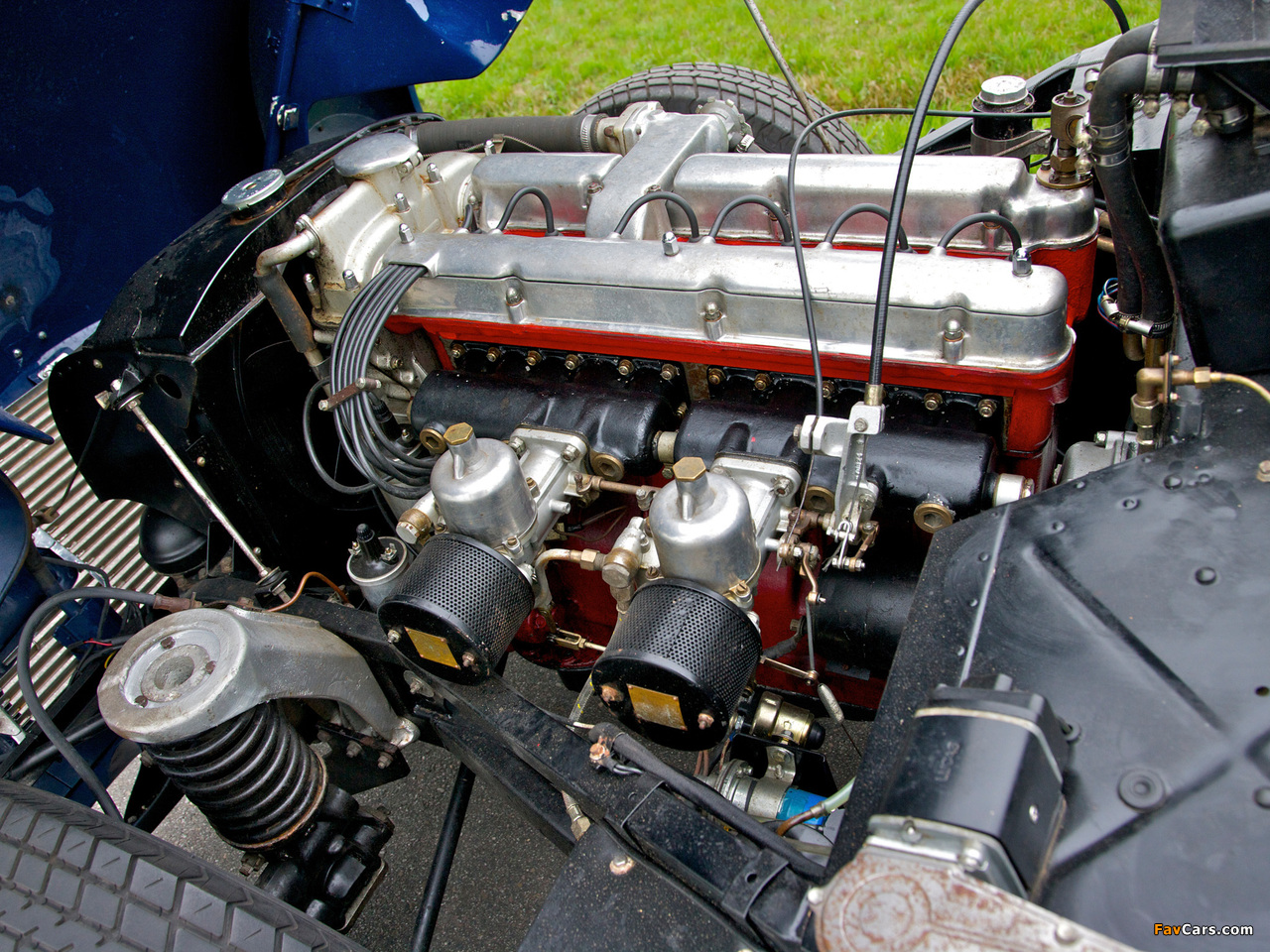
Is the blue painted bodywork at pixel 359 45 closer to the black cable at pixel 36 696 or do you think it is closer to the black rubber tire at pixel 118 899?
the black cable at pixel 36 696

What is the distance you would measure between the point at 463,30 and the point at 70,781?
1.79 m

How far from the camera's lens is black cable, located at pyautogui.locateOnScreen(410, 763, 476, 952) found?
1.52 meters

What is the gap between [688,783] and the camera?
1.26 meters

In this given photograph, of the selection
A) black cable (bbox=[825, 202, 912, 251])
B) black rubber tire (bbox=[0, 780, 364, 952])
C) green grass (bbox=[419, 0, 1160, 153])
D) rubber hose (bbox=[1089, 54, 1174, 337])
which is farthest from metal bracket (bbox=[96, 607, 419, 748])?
green grass (bbox=[419, 0, 1160, 153])

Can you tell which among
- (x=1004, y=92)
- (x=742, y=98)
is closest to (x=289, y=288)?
(x=1004, y=92)

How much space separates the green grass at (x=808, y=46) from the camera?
423 centimetres

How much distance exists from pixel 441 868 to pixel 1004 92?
5.81 feet

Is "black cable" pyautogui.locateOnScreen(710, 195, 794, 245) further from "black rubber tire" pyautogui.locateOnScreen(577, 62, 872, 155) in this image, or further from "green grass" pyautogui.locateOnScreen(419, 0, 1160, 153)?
"green grass" pyautogui.locateOnScreen(419, 0, 1160, 153)

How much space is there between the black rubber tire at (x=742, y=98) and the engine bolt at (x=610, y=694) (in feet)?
6.39

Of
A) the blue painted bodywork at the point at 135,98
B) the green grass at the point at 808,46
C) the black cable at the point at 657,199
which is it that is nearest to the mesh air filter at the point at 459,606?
the black cable at the point at 657,199

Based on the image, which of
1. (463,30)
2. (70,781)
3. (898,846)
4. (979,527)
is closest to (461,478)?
(979,527)

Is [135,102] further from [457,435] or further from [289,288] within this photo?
[457,435]

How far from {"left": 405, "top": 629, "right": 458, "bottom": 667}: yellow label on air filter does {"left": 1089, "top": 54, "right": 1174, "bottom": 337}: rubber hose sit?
117cm

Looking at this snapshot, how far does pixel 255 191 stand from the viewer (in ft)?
6.12
